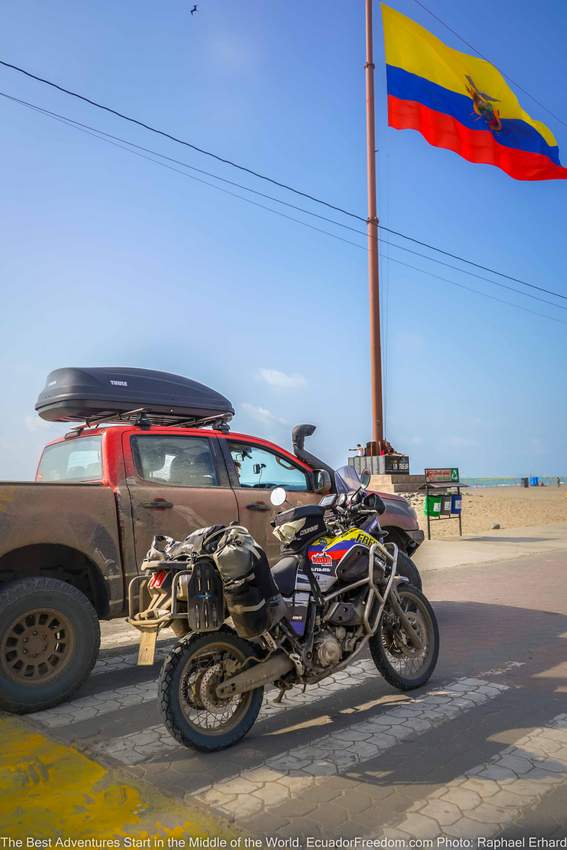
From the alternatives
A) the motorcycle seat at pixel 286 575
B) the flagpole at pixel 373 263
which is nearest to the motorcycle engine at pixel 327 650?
the motorcycle seat at pixel 286 575

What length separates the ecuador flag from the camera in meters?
20.0

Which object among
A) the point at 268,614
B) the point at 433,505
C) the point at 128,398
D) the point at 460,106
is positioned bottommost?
the point at 268,614

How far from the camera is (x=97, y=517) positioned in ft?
17.1

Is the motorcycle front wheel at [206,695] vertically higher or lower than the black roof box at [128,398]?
lower

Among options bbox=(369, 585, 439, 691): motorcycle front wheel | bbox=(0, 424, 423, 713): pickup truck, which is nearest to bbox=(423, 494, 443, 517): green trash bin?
bbox=(0, 424, 423, 713): pickup truck

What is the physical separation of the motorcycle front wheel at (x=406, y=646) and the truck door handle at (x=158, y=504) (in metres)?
2.05

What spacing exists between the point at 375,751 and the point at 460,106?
21.0 m

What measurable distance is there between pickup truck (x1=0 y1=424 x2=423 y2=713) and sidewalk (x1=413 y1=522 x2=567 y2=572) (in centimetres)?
625

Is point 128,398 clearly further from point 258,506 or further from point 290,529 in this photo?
point 290,529

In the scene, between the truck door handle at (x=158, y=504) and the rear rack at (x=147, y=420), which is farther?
the rear rack at (x=147, y=420)

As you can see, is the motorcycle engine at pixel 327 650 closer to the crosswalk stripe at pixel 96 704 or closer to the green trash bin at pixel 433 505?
the crosswalk stripe at pixel 96 704

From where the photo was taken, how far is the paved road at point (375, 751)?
300 centimetres

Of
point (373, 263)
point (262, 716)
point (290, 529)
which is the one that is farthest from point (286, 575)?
point (373, 263)

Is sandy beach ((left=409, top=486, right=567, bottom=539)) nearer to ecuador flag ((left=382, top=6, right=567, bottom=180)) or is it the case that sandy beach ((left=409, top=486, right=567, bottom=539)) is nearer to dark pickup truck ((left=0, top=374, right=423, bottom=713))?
ecuador flag ((left=382, top=6, right=567, bottom=180))
